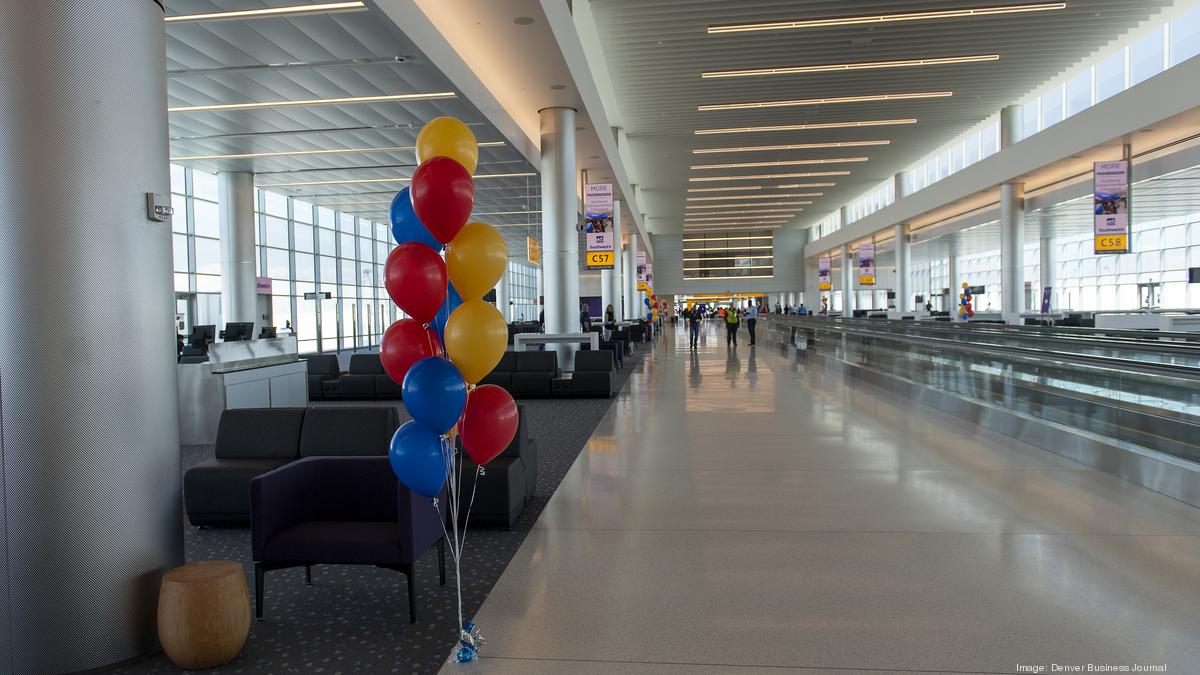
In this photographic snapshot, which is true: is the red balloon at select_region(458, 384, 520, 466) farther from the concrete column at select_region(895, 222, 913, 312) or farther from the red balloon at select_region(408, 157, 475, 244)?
the concrete column at select_region(895, 222, 913, 312)

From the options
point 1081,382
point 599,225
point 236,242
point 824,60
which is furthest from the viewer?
point 236,242

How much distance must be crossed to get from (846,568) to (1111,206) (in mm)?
19119

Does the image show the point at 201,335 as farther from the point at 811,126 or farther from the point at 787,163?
the point at 787,163

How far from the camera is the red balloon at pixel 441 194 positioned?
3.34 meters

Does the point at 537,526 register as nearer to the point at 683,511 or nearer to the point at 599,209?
the point at 683,511

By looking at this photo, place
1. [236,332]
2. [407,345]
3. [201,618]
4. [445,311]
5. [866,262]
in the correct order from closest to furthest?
[201,618]
[407,345]
[445,311]
[236,332]
[866,262]

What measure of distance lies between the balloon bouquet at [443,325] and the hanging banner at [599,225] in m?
15.5

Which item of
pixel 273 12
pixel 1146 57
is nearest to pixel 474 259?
pixel 273 12

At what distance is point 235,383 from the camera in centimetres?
970

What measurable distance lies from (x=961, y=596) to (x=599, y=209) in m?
16.5

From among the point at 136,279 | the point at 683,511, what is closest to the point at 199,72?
the point at 136,279

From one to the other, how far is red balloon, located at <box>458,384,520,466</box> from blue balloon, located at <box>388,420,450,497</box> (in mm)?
208

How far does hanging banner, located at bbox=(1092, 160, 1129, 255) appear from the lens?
18203mm

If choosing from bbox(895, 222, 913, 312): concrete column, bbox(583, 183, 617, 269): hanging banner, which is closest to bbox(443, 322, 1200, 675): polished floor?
bbox(583, 183, 617, 269): hanging banner
